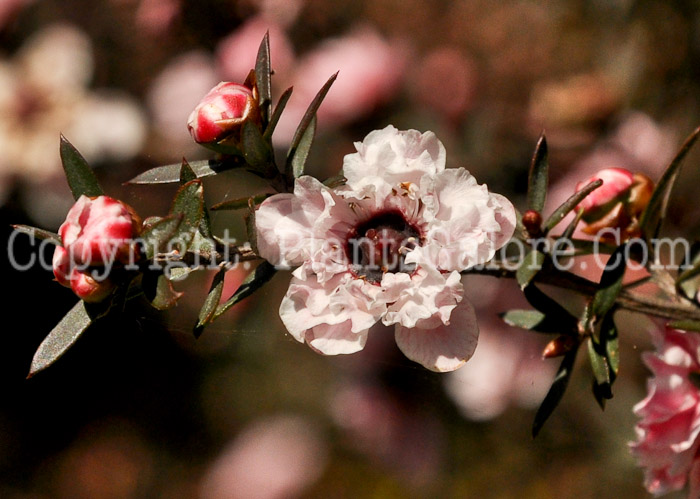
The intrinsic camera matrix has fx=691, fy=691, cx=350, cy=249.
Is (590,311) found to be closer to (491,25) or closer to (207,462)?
(491,25)

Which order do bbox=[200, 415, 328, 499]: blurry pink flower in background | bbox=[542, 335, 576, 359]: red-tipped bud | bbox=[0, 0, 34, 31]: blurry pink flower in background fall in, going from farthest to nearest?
bbox=[200, 415, 328, 499]: blurry pink flower in background, bbox=[0, 0, 34, 31]: blurry pink flower in background, bbox=[542, 335, 576, 359]: red-tipped bud

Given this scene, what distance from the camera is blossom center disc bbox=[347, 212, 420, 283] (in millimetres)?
487

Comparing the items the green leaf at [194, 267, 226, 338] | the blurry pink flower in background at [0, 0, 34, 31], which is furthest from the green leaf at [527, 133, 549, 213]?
the blurry pink flower in background at [0, 0, 34, 31]

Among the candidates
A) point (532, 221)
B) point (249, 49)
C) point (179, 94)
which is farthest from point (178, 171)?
point (179, 94)

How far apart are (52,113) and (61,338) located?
101 centimetres

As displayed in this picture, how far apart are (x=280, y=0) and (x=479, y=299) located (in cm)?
54

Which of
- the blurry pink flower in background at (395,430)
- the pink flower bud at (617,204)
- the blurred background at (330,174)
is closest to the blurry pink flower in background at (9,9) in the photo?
the blurred background at (330,174)

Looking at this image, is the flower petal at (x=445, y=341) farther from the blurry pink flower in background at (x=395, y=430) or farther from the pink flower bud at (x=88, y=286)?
the blurry pink flower in background at (x=395, y=430)

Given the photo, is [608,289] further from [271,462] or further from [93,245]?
[271,462]

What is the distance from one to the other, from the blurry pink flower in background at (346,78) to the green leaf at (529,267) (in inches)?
22.9

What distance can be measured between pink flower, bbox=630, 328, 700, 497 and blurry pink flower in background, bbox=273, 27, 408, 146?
62cm

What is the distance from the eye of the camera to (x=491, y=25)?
1451mm

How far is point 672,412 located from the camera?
0.57 meters

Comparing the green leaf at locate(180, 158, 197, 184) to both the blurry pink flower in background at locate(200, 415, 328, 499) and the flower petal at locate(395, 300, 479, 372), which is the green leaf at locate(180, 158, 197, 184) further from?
the blurry pink flower in background at locate(200, 415, 328, 499)
